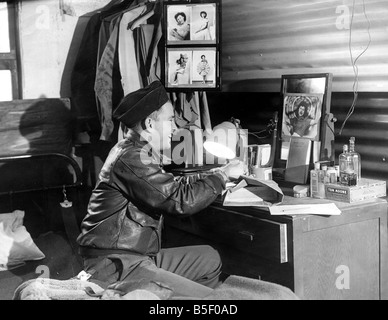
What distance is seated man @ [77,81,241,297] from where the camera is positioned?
2811mm

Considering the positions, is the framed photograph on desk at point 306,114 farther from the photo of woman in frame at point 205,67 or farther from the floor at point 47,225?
the floor at point 47,225

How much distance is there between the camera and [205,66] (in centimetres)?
425

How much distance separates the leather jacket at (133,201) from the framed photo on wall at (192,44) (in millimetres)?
1446

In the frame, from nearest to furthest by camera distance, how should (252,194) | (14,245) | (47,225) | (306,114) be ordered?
(252,194), (306,114), (14,245), (47,225)

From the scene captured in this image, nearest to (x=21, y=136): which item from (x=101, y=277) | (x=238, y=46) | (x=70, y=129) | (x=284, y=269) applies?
(x=70, y=129)

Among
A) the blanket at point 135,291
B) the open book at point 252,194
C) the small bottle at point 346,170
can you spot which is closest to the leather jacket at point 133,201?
the open book at point 252,194

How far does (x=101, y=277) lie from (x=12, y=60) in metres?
2.95

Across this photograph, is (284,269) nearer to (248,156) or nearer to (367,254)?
(367,254)

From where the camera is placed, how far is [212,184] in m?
2.96

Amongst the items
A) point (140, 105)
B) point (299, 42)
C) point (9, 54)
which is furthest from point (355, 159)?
point (9, 54)

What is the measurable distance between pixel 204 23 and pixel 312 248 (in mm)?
1990

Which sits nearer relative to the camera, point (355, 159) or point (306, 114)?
point (355, 159)

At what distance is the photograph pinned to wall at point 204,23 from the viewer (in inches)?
165

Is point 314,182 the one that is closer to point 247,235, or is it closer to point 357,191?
point 357,191
